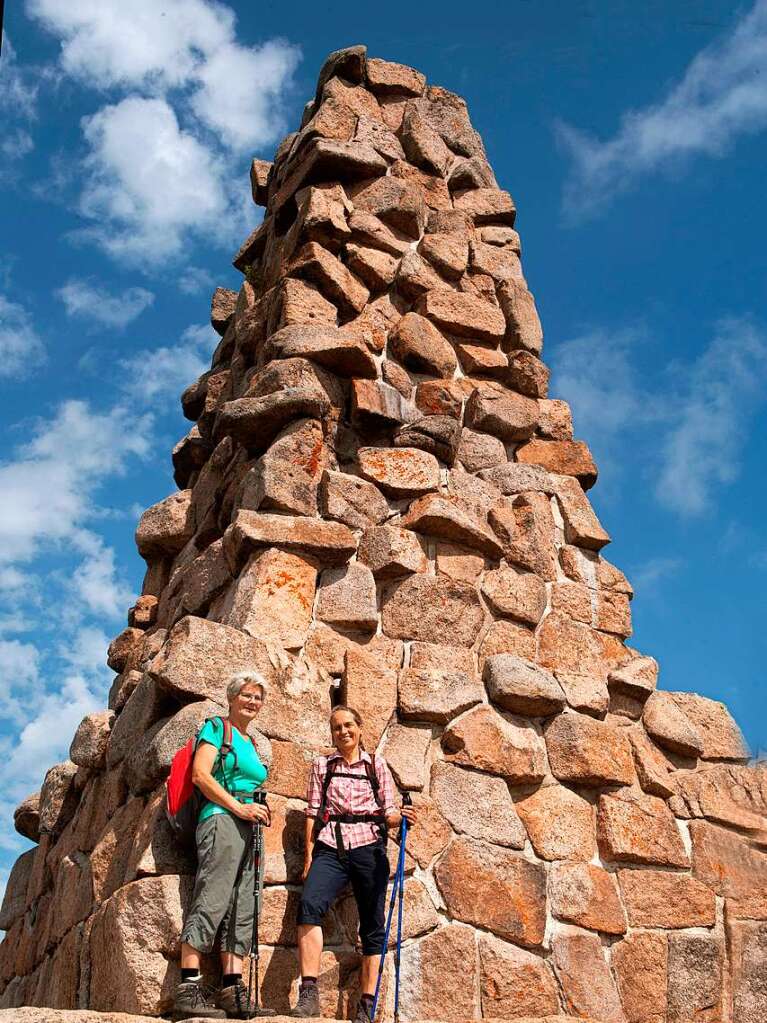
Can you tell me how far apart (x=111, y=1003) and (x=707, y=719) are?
363 centimetres

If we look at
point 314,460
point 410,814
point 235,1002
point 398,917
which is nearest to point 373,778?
point 410,814

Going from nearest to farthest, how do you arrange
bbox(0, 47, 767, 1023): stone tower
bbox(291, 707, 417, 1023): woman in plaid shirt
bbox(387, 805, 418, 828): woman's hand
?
bbox(291, 707, 417, 1023): woman in plaid shirt
bbox(387, 805, 418, 828): woman's hand
bbox(0, 47, 767, 1023): stone tower

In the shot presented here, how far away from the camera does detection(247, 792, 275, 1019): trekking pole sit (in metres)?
4.10

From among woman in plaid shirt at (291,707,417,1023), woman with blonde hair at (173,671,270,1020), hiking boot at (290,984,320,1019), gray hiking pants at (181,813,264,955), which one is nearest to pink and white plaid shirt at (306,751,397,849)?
woman in plaid shirt at (291,707,417,1023)

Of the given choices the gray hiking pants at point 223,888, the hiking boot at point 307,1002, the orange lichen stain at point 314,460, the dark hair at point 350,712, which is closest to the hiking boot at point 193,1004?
the gray hiking pants at point 223,888

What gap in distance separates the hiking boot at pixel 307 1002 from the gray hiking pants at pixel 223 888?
257 mm

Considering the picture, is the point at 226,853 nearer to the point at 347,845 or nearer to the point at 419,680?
the point at 347,845

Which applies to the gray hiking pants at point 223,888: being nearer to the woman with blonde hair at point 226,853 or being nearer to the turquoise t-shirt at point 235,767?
the woman with blonde hair at point 226,853

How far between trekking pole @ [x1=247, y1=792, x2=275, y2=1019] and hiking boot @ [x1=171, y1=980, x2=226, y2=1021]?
15 centimetres

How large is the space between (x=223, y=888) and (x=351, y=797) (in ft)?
2.25

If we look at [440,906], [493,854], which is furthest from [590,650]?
[440,906]

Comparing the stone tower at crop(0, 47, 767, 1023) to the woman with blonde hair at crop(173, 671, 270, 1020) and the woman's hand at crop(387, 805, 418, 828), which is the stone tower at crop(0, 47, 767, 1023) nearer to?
the woman's hand at crop(387, 805, 418, 828)

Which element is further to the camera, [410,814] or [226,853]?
[410,814]

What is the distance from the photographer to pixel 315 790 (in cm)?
461
